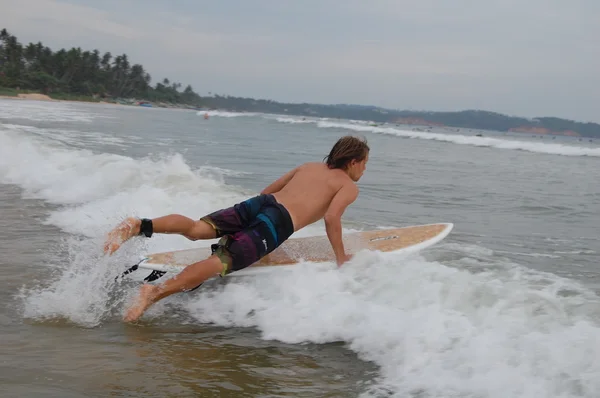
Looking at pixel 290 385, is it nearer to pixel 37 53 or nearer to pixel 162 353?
pixel 162 353

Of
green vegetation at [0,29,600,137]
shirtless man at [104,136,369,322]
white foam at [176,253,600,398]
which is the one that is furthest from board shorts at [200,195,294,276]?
green vegetation at [0,29,600,137]

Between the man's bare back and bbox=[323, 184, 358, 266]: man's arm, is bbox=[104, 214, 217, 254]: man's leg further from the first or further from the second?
bbox=[323, 184, 358, 266]: man's arm

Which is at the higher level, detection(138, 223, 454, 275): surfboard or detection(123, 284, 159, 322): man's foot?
detection(138, 223, 454, 275): surfboard

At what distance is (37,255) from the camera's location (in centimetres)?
546

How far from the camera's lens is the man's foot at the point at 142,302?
402 cm

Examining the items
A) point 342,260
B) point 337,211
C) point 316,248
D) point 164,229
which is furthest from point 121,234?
point 316,248

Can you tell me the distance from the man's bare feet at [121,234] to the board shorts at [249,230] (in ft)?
1.87

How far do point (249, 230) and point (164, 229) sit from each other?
611 mm

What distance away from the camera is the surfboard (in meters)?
4.77

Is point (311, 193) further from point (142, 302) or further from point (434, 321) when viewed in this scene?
point (142, 302)


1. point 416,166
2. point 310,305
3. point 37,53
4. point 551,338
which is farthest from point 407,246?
point 37,53

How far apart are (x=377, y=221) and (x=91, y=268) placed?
4585 mm

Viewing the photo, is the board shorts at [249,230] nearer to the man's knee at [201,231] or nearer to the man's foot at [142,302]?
the man's knee at [201,231]

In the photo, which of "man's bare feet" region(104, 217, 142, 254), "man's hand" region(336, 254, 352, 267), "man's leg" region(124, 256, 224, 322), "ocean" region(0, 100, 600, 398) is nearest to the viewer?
"ocean" region(0, 100, 600, 398)
